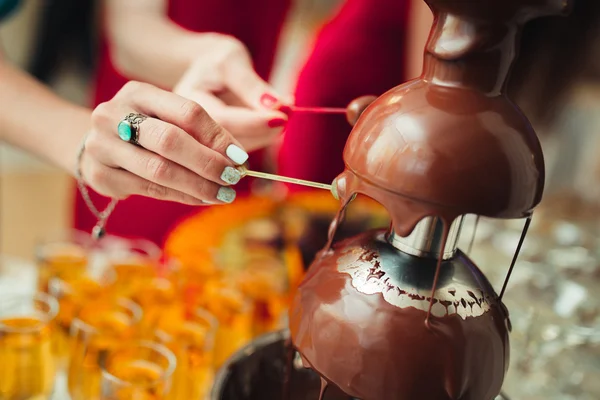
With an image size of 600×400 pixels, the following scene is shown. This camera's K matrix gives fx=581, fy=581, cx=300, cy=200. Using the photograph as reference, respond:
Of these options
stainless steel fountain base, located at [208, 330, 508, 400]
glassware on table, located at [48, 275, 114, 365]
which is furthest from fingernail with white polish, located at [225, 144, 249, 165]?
glassware on table, located at [48, 275, 114, 365]

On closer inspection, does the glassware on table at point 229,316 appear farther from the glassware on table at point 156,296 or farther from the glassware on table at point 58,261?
the glassware on table at point 58,261

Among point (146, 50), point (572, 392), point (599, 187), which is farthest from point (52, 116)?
point (599, 187)

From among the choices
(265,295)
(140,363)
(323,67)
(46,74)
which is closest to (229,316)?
(265,295)

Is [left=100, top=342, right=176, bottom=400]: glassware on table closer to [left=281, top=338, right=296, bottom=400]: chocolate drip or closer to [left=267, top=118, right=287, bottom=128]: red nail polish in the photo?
[left=281, top=338, right=296, bottom=400]: chocolate drip

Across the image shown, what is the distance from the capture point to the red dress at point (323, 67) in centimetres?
166

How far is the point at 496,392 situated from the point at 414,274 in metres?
0.14

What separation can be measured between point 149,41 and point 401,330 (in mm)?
996

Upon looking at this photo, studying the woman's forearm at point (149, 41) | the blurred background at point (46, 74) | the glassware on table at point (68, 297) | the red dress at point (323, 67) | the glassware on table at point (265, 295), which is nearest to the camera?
the glassware on table at point (68, 297)

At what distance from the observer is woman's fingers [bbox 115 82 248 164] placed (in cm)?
54

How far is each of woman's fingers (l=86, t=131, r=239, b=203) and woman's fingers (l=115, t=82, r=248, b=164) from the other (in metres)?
0.02

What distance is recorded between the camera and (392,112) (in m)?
0.47

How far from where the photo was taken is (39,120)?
81 centimetres

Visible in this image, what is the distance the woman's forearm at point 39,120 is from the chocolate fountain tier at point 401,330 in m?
0.40

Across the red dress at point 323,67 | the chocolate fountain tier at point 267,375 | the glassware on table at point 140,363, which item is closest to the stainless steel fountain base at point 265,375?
the chocolate fountain tier at point 267,375
